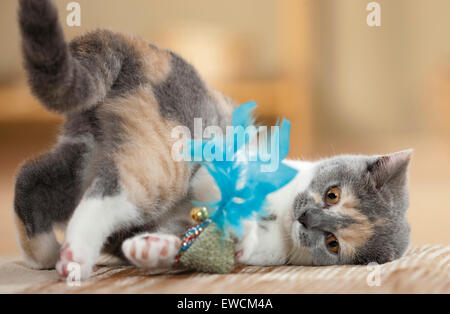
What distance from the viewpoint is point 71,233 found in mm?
808

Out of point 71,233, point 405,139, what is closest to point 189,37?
point 405,139

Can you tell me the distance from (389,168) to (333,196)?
4.9 inches

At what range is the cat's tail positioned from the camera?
0.73 metres

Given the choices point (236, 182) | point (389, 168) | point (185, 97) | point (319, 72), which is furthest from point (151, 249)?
point (319, 72)

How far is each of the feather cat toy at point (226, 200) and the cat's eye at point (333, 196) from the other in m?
0.13

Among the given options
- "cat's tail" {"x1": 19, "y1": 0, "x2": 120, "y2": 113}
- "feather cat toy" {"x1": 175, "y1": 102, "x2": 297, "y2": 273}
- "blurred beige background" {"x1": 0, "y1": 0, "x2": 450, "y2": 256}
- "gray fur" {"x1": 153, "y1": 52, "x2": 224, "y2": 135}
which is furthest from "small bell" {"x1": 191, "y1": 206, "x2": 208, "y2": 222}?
"blurred beige background" {"x1": 0, "y1": 0, "x2": 450, "y2": 256}

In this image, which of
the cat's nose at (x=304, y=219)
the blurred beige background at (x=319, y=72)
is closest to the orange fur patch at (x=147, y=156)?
the cat's nose at (x=304, y=219)

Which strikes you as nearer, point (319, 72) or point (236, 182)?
point (236, 182)

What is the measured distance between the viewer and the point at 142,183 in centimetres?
85

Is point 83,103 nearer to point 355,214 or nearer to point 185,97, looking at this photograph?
point 185,97

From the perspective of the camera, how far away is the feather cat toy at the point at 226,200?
0.84 meters

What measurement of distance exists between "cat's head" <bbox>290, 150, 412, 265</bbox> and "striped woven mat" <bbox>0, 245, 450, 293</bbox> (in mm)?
35

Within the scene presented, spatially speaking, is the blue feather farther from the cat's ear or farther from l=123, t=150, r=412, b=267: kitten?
the cat's ear

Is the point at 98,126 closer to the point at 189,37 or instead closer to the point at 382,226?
the point at 382,226
